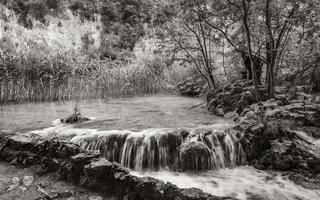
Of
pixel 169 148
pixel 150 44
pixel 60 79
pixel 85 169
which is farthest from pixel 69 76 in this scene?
pixel 150 44

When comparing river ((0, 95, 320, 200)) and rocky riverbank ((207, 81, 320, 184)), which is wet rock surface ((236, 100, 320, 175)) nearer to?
rocky riverbank ((207, 81, 320, 184))

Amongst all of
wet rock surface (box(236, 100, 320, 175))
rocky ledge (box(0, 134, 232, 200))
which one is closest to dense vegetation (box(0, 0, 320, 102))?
wet rock surface (box(236, 100, 320, 175))

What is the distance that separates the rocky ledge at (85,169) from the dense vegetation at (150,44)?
125 inches

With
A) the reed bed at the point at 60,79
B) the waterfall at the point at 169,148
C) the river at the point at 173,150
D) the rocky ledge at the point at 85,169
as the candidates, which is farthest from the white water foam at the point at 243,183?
the reed bed at the point at 60,79

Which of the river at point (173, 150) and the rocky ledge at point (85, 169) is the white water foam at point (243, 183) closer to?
the river at point (173, 150)

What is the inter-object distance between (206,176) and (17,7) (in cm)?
1566

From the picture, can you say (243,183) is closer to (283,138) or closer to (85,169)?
(283,138)

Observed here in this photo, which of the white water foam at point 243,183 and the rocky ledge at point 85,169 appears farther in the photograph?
the white water foam at point 243,183

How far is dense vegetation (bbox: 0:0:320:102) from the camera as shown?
202 inches

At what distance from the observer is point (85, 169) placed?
2.67m

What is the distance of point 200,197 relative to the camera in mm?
2107

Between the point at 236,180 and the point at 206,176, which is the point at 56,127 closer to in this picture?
the point at 206,176

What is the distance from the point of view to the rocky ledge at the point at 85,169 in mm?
2240

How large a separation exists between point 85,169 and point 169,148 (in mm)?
1558
